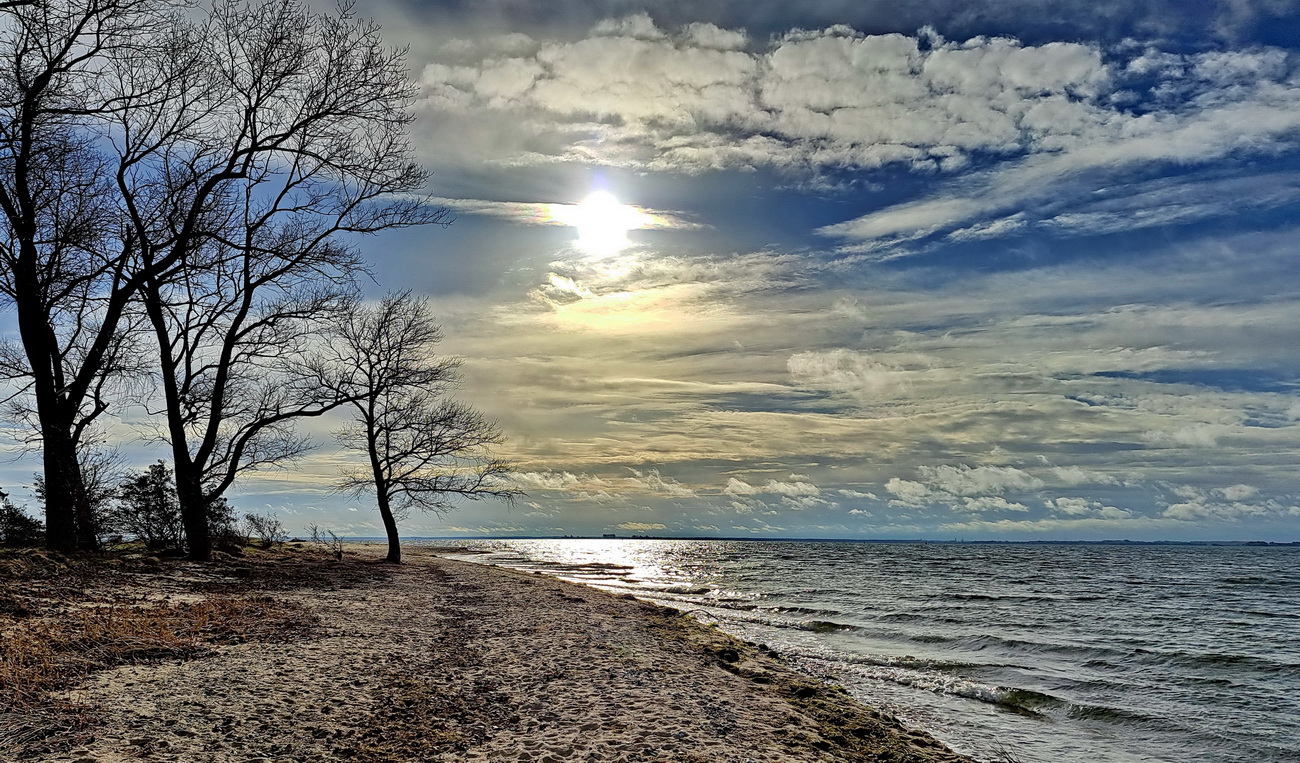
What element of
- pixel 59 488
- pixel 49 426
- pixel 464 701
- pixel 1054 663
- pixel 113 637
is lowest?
pixel 1054 663

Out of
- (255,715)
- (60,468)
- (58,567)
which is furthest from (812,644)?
(60,468)

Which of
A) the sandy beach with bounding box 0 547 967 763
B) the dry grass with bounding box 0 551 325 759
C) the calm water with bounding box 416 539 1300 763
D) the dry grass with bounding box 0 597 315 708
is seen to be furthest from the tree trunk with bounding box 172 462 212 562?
the calm water with bounding box 416 539 1300 763

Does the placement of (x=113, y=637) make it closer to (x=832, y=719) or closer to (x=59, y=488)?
(x=832, y=719)

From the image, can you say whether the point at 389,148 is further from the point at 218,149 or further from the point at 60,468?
the point at 60,468

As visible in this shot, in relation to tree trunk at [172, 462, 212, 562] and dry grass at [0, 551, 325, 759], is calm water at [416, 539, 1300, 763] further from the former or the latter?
tree trunk at [172, 462, 212, 562]

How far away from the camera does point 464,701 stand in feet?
28.2

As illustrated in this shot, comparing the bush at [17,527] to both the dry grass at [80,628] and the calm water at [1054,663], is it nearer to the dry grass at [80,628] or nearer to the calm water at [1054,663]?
the dry grass at [80,628]

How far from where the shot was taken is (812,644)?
19.3m

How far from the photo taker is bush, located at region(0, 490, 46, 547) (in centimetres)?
1903

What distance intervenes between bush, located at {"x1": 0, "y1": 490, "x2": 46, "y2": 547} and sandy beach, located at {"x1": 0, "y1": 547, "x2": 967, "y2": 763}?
7585 millimetres

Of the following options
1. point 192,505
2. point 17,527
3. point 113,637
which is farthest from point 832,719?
point 17,527

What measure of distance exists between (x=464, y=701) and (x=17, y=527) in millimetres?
18887

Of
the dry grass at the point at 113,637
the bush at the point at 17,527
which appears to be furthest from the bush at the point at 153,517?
the dry grass at the point at 113,637

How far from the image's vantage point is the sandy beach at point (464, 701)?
659 cm
